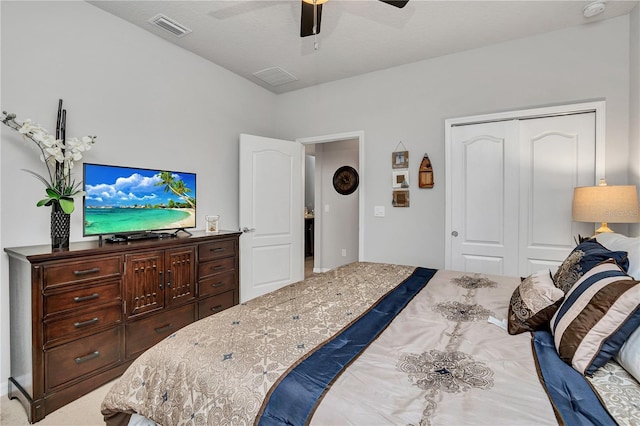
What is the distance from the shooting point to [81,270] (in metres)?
2.03

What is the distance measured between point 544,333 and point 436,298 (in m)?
0.54

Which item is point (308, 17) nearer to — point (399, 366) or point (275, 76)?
point (275, 76)

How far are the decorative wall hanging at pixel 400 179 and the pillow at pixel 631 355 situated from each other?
2636 mm

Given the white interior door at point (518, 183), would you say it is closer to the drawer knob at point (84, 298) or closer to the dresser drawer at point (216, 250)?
the dresser drawer at point (216, 250)

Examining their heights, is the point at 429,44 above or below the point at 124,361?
above

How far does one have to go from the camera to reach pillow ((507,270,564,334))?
1261 millimetres

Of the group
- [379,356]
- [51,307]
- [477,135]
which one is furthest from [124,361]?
[477,135]

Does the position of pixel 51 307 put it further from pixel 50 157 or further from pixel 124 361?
pixel 50 157

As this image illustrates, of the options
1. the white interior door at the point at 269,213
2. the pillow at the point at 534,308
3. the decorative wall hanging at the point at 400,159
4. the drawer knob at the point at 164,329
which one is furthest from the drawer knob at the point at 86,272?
the decorative wall hanging at the point at 400,159

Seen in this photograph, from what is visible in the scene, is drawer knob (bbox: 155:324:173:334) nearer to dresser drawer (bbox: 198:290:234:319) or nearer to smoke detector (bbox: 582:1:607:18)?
dresser drawer (bbox: 198:290:234:319)

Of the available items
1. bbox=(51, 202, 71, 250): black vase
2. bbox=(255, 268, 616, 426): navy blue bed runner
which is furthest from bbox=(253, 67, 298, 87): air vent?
bbox=(255, 268, 616, 426): navy blue bed runner

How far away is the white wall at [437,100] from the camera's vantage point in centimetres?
263

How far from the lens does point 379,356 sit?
1.07 meters

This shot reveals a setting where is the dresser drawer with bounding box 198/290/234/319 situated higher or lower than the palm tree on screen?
lower
